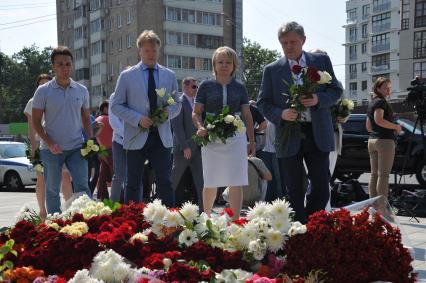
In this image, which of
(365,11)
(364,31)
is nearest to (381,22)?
(364,31)

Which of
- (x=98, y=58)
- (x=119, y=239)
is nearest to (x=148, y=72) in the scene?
(x=119, y=239)

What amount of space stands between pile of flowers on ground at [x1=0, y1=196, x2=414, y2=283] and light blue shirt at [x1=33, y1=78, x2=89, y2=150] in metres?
2.74

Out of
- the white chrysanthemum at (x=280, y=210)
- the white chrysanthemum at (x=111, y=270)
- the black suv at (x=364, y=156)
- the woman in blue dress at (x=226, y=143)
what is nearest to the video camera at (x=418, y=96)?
the woman in blue dress at (x=226, y=143)

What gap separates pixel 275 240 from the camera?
11.1 ft

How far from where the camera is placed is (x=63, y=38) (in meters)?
88.6

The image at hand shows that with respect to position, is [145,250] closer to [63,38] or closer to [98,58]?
[98,58]

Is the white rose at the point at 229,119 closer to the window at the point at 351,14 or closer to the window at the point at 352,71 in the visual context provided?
the window at the point at 352,71

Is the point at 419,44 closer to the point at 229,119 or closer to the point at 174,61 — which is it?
the point at 174,61

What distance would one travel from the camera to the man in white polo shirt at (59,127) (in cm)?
639

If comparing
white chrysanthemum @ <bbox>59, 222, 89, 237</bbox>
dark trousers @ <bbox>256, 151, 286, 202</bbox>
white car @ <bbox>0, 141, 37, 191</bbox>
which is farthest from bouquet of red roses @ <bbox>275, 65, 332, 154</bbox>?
white car @ <bbox>0, 141, 37, 191</bbox>

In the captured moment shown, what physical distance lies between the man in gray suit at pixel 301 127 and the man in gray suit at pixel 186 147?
2390mm

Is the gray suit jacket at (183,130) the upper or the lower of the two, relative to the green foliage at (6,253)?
upper

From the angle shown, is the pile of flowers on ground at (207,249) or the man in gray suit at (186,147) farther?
the man in gray suit at (186,147)

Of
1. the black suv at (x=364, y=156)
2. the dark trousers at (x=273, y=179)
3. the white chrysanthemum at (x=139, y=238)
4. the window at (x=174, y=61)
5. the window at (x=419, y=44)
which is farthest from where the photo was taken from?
the window at (x=419, y=44)
